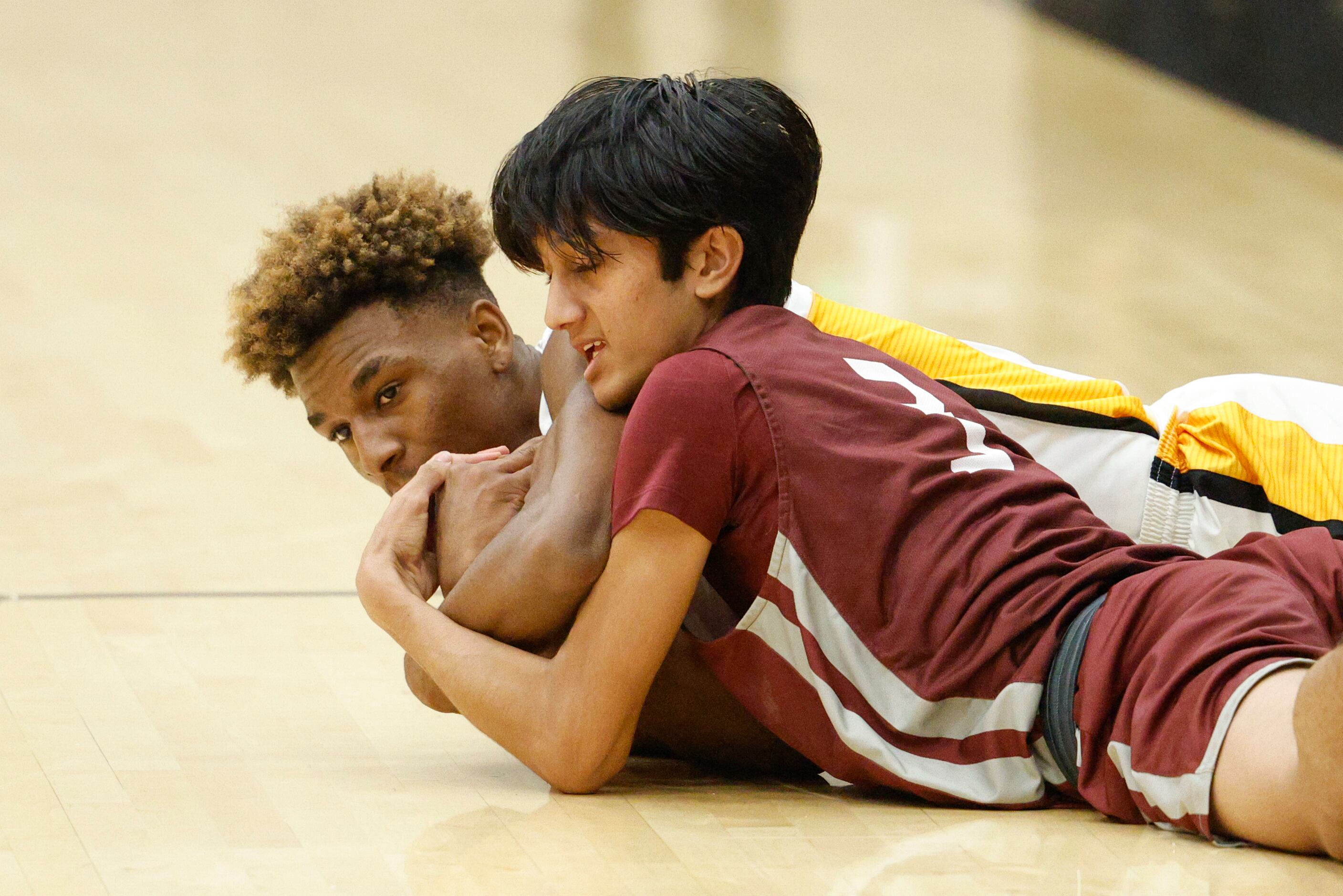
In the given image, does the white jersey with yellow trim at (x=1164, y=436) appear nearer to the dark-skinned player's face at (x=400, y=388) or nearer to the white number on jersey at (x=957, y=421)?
the dark-skinned player's face at (x=400, y=388)

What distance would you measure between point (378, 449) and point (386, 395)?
0.23 feet

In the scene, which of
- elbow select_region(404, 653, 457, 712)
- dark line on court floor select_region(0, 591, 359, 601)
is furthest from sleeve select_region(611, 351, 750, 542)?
dark line on court floor select_region(0, 591, 359, 601)

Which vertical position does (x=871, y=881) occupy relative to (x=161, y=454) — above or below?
above

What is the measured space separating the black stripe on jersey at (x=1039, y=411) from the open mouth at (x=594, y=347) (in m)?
0.64

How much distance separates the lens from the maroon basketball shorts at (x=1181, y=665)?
1.49 meters

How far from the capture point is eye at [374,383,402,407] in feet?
6.97

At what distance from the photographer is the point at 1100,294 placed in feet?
16.4

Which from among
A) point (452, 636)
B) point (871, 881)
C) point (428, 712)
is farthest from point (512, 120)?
point (871, 881)

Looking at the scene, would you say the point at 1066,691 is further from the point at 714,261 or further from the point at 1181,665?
the point at 714,261

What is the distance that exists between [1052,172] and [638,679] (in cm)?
512

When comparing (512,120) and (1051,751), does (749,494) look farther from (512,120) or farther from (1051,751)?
(512,120)

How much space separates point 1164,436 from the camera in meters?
2.28

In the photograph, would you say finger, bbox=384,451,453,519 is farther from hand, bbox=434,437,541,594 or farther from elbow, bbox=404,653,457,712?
elbow, bbox=404,653,457,712

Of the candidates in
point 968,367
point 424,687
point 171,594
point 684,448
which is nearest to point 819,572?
point 684,448
